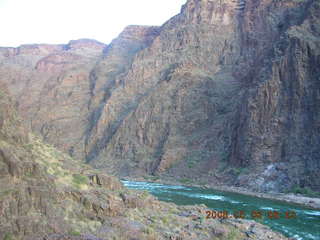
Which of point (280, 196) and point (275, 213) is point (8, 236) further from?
point (280, 196)

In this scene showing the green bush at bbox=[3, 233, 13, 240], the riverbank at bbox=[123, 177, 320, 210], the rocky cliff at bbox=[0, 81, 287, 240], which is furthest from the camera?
the riverbank at bbox=[123, 177, 320, 210]

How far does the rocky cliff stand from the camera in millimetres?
15227

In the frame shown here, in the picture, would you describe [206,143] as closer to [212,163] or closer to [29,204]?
[212,163]

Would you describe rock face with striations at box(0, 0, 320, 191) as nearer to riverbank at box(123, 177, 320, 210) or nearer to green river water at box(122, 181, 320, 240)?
riverbank at box(123, 177, 320, 210)

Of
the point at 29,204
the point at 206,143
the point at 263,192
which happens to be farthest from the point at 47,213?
the point at 206,143

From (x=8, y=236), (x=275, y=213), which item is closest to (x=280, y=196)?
(x=275, y=213)

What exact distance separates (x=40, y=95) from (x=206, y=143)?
2559 inches

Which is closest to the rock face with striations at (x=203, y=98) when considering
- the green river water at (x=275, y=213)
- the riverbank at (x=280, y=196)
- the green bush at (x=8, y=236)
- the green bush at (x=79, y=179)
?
the riverbank at (x=280, y=196)

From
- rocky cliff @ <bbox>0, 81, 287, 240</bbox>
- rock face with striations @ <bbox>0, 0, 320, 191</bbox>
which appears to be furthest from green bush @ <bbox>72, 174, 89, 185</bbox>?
rock face with striations @ <bbox>0, 0, 320, 191</bbox>

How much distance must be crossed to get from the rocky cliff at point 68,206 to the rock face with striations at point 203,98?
93.5ft

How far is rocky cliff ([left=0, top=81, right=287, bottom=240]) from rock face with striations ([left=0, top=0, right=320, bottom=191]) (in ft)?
93.5

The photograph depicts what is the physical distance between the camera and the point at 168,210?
25.0m

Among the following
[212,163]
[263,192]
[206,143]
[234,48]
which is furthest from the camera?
[234,48]

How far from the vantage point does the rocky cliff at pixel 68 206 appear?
15.2m
